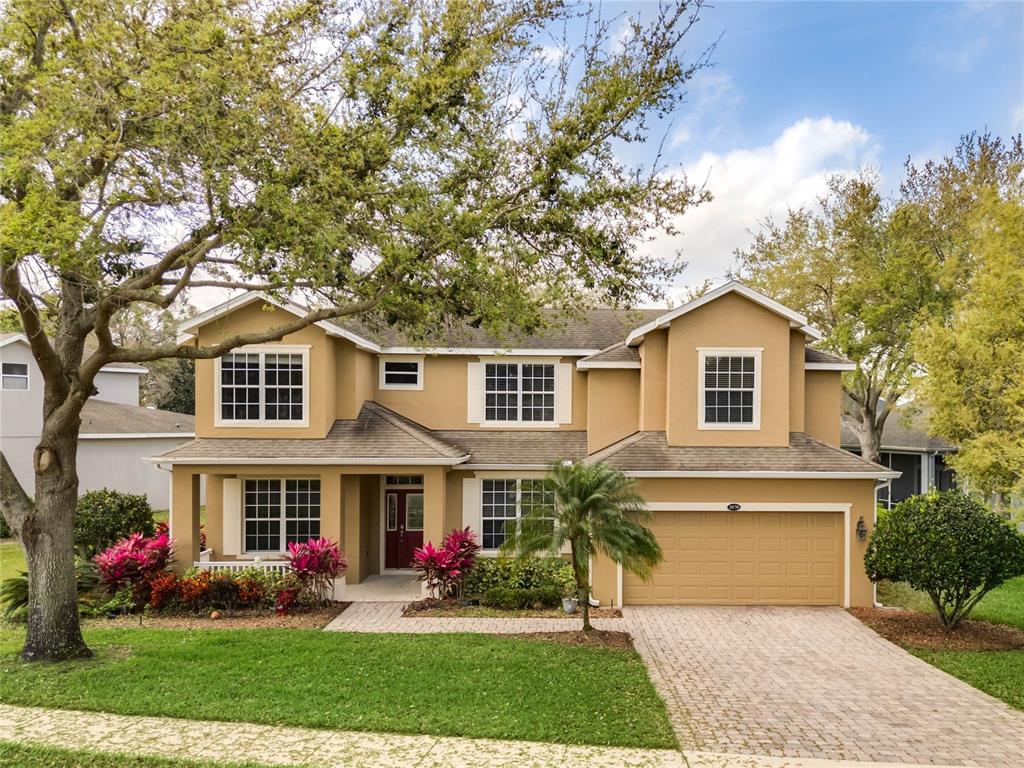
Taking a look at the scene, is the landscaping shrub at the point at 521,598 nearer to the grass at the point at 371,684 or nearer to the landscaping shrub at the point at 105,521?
the grass at the point at 371,684

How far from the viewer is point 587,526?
10.9 meters

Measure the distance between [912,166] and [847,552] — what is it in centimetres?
1914

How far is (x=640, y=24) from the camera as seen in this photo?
29.8ft

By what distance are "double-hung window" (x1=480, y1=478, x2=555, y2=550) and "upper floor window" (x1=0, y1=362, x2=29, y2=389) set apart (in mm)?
18486

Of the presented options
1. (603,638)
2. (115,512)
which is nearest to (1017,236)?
(603,638)

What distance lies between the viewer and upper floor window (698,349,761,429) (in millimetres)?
14875

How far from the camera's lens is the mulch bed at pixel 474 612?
1305 centimetres

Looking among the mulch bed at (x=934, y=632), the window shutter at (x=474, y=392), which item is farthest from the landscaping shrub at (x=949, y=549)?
the window shutter at (x=474, y=392)

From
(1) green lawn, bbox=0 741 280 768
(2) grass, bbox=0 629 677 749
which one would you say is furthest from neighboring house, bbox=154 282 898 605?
(1) green lawn, bbox=0 741 280 768

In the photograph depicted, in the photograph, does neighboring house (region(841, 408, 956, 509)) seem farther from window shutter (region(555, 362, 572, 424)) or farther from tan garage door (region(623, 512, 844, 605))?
window shutter (region(555, 362, 572, 424))

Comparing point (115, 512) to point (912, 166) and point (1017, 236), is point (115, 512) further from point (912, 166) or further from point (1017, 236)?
point (912, 166)

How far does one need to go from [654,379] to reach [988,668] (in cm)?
819

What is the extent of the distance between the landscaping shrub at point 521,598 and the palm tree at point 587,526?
233 cm

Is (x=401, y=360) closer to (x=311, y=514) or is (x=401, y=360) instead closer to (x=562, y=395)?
(x=562, y=395)
